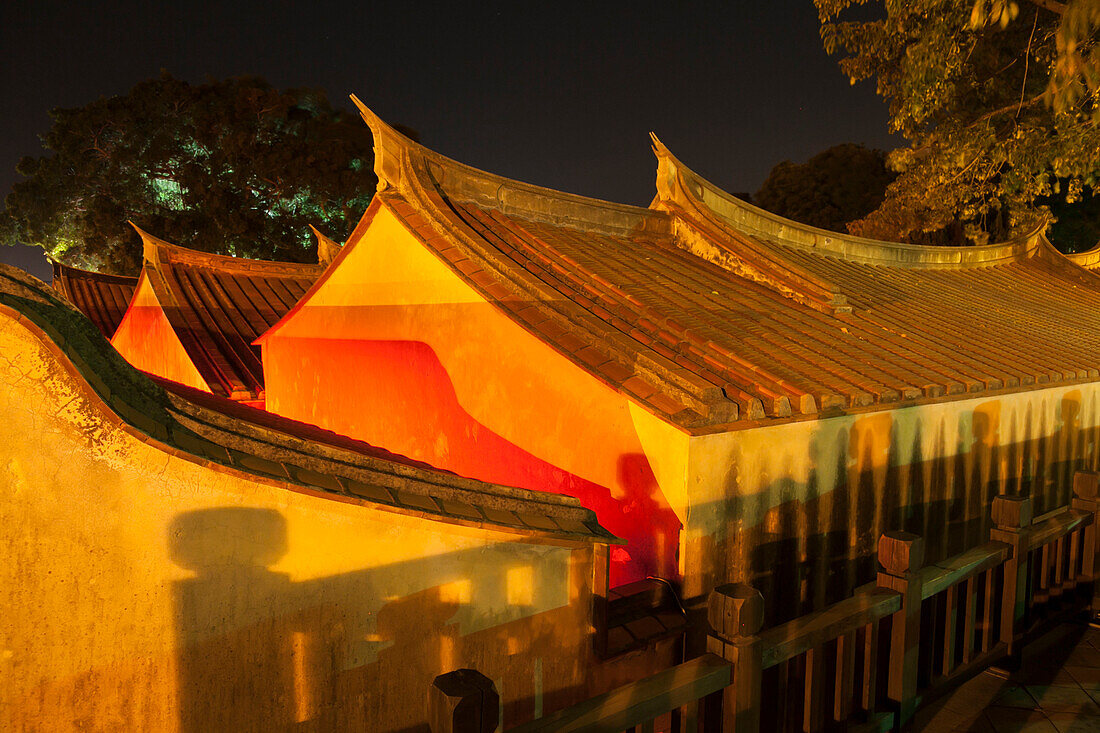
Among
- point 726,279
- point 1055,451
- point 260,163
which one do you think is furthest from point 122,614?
point 260,163

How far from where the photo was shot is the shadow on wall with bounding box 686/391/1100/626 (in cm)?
389

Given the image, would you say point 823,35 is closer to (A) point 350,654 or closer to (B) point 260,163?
(A) point 350,654

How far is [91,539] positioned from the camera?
211 centimetres

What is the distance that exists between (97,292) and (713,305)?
19.3 metres

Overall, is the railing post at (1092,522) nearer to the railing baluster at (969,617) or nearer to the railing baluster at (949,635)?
the railing baluster at (969,617)

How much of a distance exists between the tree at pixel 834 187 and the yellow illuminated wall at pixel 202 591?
84.9 feet

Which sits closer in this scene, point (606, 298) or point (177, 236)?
point (606, 298)

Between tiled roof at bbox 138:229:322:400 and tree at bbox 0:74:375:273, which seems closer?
tiled roof at bbox 138:229:322:400

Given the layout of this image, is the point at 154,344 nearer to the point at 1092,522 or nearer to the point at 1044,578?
the point at 1044,578

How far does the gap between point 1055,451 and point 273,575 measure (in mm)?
6860

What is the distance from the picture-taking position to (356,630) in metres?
2.47

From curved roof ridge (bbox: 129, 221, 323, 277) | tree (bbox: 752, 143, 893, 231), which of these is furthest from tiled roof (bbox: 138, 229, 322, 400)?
tree (bbox: 752, 143, 893, 231)

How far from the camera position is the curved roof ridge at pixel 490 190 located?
598 cm

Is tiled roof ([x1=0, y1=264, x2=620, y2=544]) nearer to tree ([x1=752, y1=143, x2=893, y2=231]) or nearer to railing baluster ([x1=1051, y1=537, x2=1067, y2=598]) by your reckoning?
railing baluster ([x1=1051, y1=537, x2=1067, y2=598])
